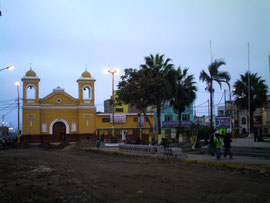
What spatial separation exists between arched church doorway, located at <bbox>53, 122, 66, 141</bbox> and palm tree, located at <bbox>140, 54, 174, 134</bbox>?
84.3ft

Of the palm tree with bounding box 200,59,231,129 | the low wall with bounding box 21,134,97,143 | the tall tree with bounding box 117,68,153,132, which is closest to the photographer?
the tall tree with bounding box 117,68,153,132

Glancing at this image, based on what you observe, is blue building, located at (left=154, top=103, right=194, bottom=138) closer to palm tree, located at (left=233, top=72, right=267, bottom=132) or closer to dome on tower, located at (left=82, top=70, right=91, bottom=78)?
dome on tower, located at (left=82, top=70, right=91, bottom=78)

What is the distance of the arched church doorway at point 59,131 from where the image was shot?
49875 mm

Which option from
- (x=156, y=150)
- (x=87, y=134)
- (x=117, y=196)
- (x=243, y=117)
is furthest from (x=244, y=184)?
(x=243, y=117)

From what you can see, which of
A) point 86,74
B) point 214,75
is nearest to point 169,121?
point 86,74

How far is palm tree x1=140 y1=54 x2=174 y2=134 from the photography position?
923 inches

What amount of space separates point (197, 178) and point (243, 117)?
61035 mm

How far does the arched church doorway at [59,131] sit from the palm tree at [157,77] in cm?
2571

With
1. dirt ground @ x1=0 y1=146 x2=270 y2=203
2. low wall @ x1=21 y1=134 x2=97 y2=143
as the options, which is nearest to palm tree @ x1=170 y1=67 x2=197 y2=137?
low wall @ x1=21 y1=134 x2=97 y2=143

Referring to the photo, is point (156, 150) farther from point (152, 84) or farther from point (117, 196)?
point (117, 196)

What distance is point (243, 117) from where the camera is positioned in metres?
67.2

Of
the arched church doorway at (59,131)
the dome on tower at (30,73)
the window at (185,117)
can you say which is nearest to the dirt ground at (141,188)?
the arched church doorway at (59,131)

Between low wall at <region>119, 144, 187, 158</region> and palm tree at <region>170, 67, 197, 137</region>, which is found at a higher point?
palm tree at <region>170, 67, 197, 137</region>

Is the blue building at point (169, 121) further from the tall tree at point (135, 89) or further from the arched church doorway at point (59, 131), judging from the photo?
the tall tree at point (135, 89)
